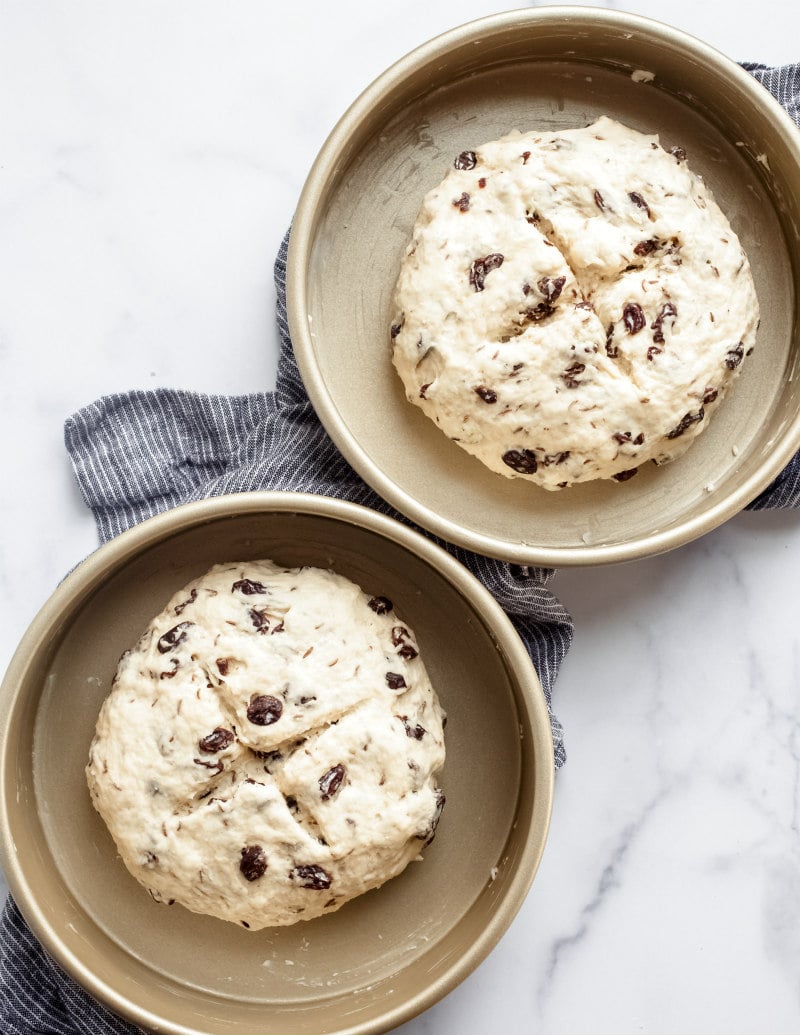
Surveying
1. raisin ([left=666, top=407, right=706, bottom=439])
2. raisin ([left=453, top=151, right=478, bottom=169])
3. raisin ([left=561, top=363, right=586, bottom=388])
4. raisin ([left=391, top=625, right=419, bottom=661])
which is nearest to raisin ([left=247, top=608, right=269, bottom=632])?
raisin ([left=391, top=625, right=419, bottom=661])

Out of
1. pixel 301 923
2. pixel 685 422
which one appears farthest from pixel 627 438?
pixel 301 923

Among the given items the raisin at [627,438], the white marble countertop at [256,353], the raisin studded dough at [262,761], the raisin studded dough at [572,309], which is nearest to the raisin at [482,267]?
the raisin studded dough at [572,309]

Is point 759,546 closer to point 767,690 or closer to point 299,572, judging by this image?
point 767,690

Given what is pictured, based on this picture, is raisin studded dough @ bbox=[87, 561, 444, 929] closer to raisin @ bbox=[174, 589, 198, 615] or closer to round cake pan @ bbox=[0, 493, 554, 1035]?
raisin @ bbox=[174, 589, 198, 615]

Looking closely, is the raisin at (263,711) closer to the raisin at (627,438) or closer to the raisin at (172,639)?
the raisin at (172,639)

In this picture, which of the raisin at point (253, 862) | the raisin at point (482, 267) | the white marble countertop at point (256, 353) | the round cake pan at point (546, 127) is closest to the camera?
the raisin at point (253, 862)
